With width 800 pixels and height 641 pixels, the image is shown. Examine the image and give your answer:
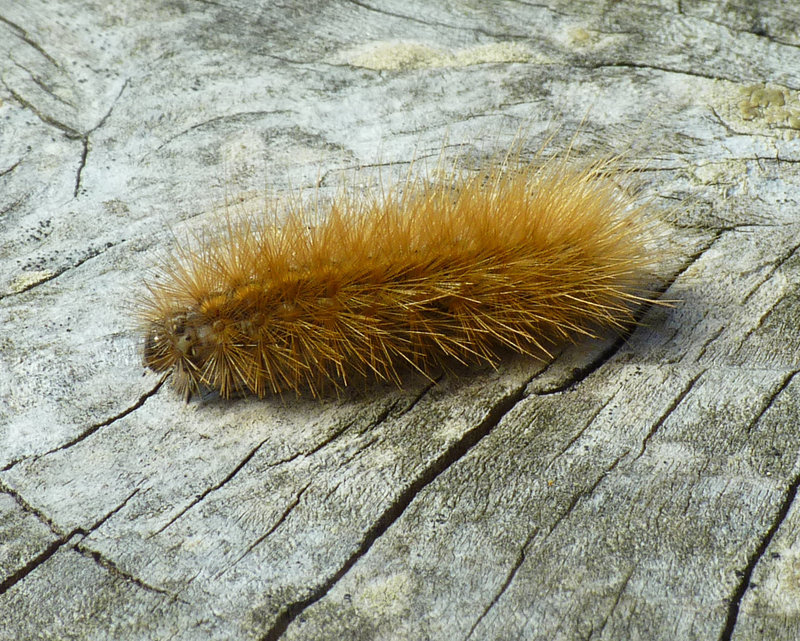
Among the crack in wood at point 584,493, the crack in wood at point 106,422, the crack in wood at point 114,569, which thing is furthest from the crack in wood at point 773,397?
the crack in wood at point 106,422

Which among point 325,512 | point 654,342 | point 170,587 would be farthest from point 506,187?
point 170,587

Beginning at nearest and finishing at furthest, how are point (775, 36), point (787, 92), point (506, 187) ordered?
point (506, 187), point (787, 92), point (775, 36)

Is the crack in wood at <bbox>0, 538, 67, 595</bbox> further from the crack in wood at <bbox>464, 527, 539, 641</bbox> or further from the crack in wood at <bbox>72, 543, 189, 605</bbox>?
the crack in wood at <bbox>464, 527, 539, 641</bbox>

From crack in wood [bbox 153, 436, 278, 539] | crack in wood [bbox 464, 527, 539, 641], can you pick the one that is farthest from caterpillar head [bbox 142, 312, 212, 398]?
crack in wood [bbox 464, 527, 539, 641]

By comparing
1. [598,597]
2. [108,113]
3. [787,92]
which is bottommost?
[598,597]

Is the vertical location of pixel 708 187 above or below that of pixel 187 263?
above

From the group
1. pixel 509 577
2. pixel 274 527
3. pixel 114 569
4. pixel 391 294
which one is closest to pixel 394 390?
pixel 391 294

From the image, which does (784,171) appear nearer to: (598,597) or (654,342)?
(654,342)

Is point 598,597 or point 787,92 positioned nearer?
point 598,597
